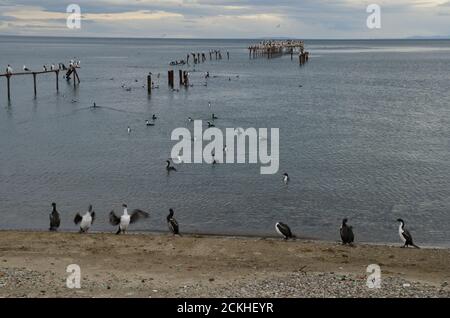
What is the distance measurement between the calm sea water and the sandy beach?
3.76 m

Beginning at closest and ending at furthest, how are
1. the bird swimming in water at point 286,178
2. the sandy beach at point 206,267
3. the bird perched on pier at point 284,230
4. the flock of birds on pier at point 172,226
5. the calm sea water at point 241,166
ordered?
the sandy beach at point 206,267 → the flock of birds on pier at point 172,226 → the bird perched on pier at point 284,230 → the calm sea water at point 241,166 → the bird swimming in water at point 286,178

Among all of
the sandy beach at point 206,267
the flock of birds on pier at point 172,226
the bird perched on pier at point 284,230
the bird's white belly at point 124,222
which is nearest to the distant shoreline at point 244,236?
the flock of birds on pier at point 172,226

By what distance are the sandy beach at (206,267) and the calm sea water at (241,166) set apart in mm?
3764

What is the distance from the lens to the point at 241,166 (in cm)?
3562

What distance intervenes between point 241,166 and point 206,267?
18.4 meters

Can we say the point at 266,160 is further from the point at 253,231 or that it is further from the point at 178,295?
the point at 178,295

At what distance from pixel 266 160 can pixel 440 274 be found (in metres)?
20.6

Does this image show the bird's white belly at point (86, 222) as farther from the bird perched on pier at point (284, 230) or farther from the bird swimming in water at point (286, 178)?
the bird swimming in water at point (286, 178)

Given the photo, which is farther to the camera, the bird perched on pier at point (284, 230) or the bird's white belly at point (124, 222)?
the bird's white belly at point (124, 222)

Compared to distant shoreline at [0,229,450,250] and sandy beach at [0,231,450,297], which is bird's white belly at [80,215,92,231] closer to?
distant shoreline at [0,229,450,250]

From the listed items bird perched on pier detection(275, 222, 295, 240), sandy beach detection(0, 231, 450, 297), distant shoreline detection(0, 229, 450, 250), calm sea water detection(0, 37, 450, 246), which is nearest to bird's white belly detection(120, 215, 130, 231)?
distant shoreline detection(0, 229, 450, 250)

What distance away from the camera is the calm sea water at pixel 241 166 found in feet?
86.7

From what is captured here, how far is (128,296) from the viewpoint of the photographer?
46.5ft
